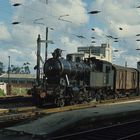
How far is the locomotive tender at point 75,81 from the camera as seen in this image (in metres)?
27.6

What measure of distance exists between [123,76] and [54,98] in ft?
40.7

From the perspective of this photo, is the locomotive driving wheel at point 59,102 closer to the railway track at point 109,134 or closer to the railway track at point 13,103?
the railway track at point 13,103

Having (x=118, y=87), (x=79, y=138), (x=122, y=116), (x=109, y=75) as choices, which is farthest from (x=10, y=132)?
(x=118, y=87)

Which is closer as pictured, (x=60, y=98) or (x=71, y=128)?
(x=71, y=128)

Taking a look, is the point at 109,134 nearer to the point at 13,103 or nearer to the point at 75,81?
the point at 75,81

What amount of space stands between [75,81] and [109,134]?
15028mm

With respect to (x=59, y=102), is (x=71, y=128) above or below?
below

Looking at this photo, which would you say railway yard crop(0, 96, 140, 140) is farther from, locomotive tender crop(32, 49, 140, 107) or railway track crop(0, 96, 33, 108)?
railway track crop(0, 96, 33, 108)

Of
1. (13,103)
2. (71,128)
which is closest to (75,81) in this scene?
(13,103)

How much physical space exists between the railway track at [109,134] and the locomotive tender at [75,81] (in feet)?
34.9

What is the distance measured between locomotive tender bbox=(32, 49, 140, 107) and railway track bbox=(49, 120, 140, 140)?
34.9 feet

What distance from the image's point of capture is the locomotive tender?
27.6 meters

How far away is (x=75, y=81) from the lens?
97.6 ft

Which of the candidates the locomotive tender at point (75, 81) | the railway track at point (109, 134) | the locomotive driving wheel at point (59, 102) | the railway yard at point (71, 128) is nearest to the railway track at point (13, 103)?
the locomotive tender at point (75, 81)
